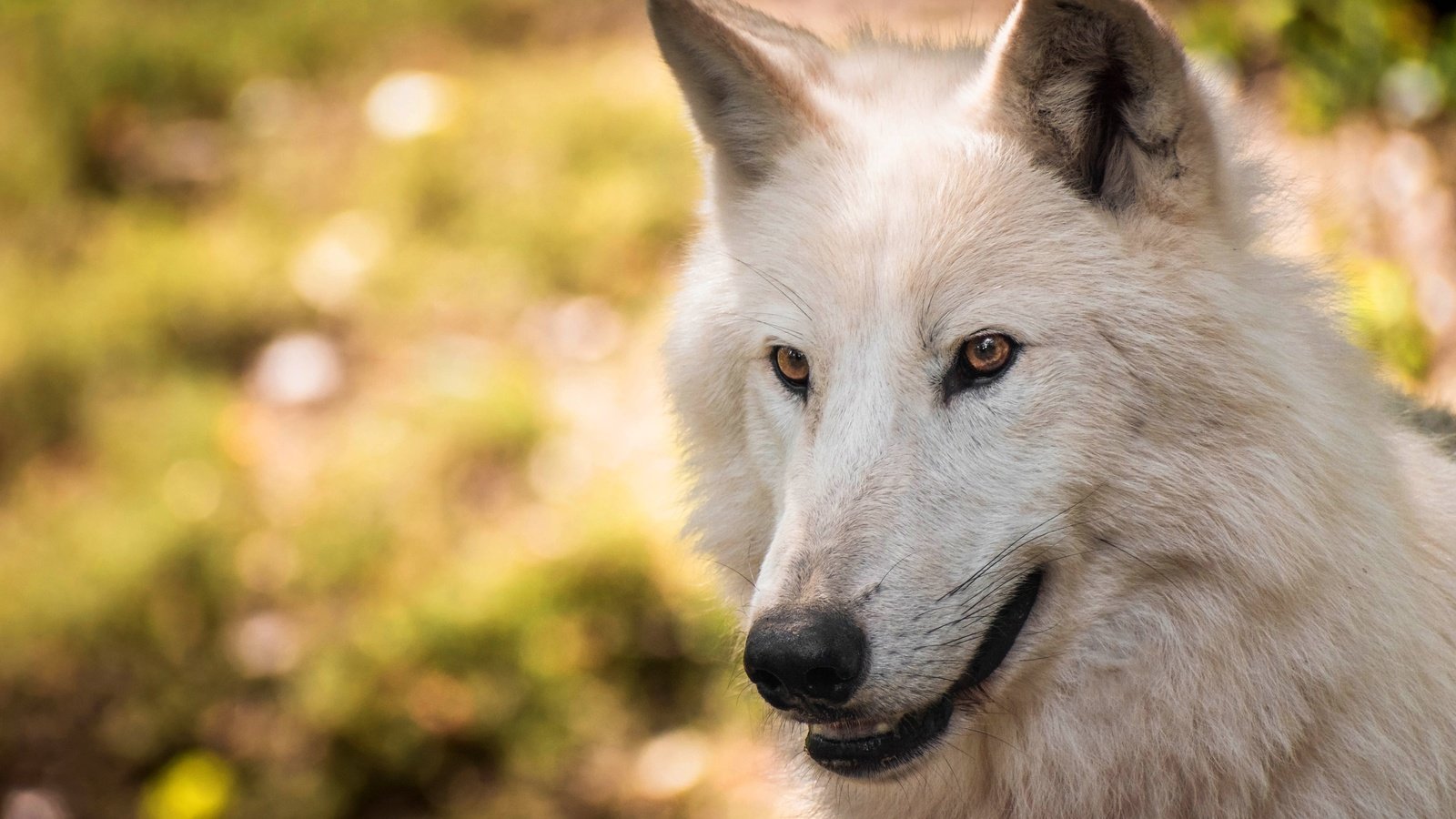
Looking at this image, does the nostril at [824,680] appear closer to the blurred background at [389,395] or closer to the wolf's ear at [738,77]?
the blurred background at [389,395]

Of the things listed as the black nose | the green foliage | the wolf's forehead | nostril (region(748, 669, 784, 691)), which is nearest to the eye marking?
the wolf's forehead

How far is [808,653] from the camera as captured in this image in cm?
213

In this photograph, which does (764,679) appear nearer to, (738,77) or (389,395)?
(738,77)

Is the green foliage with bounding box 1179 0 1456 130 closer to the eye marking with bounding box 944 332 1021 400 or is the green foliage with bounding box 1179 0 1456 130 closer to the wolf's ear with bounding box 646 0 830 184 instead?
the wolf's ear with bounding box 646 0 830 184

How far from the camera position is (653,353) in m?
6.04

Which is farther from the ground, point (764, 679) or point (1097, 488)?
point (1097, 488)

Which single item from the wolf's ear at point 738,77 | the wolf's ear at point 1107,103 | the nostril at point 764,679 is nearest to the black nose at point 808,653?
the nostril at point 764,679

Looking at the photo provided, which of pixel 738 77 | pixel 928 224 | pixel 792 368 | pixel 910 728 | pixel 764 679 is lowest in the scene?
pixel 910 728

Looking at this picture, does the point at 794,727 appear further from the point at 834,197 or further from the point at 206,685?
the point at 206,685

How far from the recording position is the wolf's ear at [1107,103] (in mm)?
2225

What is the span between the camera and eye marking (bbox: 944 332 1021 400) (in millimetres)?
2367

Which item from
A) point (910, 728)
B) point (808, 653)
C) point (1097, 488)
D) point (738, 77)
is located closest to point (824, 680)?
point (808, 653)

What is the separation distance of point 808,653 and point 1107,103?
1.18 meters

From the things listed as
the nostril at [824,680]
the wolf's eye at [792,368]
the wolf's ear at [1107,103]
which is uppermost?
the wolf's ear at [1107,103]
